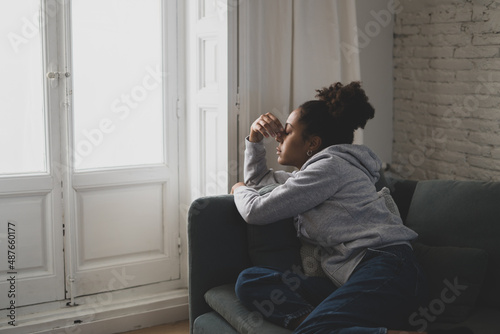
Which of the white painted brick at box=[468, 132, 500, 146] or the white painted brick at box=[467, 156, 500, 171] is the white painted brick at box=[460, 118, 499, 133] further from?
the white painted brick at box=[467, 156, 500, 171]

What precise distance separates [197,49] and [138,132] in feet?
1.72

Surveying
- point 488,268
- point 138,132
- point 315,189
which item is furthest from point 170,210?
point 488,268

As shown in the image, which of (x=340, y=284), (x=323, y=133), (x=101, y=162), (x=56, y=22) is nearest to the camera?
(x=340, y=284)

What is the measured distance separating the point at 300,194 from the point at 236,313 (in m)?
0.46

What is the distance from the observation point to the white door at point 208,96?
9.48 ft

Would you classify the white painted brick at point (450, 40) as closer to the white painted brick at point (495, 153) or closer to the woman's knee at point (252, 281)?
the white painted brick at point (495, 153)

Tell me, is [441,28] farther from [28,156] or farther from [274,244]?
[28,156]

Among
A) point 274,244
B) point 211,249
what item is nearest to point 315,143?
point 274,244

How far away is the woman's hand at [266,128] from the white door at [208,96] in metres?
→ 0.34

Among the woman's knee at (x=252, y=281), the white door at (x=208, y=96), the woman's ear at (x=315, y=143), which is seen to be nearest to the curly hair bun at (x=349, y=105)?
the woman's ear at (x=315, y=143)

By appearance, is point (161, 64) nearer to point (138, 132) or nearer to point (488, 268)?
point (138, 132)

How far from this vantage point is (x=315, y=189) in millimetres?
2092

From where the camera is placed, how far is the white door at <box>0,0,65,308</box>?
2.77 meters

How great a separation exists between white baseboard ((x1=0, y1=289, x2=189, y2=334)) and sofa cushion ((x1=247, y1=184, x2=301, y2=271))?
1.02 meters
